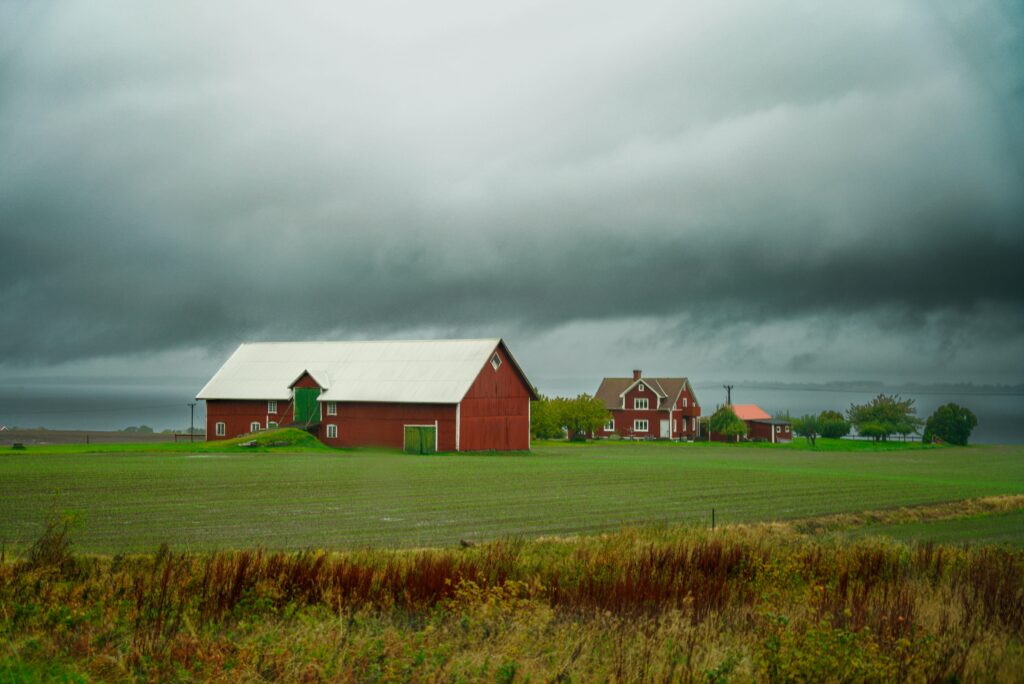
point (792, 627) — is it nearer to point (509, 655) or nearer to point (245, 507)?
point (509, 655)

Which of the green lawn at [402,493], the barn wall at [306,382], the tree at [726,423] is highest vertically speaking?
the barn wall at [306,382]

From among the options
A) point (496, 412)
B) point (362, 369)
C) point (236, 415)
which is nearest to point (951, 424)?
point (496, 412)

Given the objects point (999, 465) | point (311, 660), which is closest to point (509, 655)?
point (311, 660)

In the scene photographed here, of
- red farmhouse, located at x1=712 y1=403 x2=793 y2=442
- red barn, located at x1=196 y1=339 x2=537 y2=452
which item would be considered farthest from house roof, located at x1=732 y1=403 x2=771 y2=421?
red barn, located at x1=196 y1=339 x2=537 y2=452

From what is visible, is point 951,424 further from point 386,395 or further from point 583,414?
point 386,395

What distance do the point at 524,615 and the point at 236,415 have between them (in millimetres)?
68787

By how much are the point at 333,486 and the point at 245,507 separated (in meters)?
8.63

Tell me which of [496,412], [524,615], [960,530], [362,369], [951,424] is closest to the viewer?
[524,615]

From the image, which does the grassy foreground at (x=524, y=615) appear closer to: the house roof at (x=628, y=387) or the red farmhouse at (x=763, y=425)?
the house roof at (x=628, y=387)

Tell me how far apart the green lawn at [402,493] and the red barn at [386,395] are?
4.88 m

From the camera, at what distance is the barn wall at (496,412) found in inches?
2685

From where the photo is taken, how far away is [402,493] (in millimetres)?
36031

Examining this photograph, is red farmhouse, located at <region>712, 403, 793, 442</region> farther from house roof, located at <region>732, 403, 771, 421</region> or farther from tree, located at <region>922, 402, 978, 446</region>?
tree, located at <region>922, 402, 978, 446</region>

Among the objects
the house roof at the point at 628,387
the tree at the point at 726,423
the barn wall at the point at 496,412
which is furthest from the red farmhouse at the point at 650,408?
the barn wall at the point at 496,412
